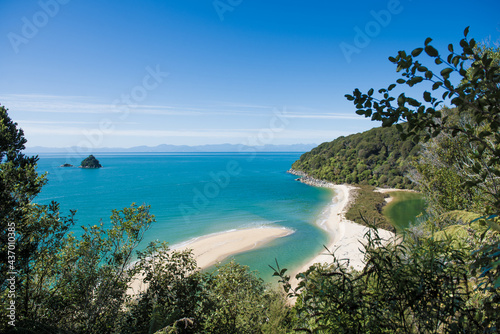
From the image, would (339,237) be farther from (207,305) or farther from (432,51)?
(432,51)

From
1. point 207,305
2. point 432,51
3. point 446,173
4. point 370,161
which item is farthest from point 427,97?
point 370,161

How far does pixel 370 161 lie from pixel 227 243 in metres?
57.7

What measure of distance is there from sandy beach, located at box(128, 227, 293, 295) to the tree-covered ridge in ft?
134

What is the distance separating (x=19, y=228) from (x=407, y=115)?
29.9ft

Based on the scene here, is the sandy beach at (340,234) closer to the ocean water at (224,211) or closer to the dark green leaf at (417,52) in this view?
the ocean water at (224,211)

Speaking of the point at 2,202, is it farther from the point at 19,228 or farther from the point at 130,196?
the point at 130,196

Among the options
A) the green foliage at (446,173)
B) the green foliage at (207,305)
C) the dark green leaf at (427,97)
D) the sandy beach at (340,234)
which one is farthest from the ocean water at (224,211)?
the dark green leaf at (427,97)

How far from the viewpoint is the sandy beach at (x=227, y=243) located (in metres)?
23.4

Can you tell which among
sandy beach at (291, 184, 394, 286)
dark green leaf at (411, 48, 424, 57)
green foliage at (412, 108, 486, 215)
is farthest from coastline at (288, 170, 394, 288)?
dark green leaf at (411, 48, 424, 57)

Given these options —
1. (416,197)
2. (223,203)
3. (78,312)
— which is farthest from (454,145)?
(416,197)

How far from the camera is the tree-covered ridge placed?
200ft

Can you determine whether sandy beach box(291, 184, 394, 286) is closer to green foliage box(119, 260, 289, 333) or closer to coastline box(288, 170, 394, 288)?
coastline box(288, 170, 394, 288)

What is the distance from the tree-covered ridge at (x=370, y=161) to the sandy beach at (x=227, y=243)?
40862mm

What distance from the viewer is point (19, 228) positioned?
678 centimetres
